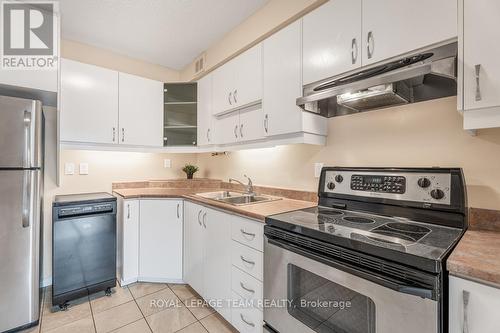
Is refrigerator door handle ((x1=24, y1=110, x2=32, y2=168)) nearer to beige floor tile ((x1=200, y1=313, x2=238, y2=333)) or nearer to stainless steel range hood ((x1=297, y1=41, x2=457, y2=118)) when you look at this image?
beige floor tile ((x1=200, y1=313, x2=238, y2=333))

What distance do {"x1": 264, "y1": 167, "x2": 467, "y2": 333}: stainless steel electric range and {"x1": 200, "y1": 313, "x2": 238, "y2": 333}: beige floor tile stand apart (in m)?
0.53

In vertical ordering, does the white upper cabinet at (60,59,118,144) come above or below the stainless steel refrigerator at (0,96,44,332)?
above

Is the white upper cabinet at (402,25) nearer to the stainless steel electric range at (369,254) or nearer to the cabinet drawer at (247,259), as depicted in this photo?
the stainless steel electric range at (369,254)

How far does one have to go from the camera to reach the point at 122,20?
2.11m

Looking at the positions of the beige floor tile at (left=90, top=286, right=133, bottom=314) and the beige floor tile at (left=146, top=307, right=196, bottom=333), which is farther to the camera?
the beige floor tile at (left=90, top=286, right=133, bottom=314)

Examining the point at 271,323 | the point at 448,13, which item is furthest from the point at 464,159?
the point at 271,323

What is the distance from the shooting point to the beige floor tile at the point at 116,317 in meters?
1.71

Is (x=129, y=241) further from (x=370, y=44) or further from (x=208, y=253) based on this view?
(x=370, y=44)

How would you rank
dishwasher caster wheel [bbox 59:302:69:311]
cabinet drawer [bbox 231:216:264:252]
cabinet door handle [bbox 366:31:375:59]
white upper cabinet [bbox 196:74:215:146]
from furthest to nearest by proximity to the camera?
white upper cabinet [bbox 196:74:215:146], dishwasher caster wheel [bbox 59:302:69:311], cabinet drawer [bbox 231:216:264:252], cabinet door handle [bbox 366:31:375:59]

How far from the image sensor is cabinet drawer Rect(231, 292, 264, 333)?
1432 mm

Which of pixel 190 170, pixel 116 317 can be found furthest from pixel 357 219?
pixel 190 170

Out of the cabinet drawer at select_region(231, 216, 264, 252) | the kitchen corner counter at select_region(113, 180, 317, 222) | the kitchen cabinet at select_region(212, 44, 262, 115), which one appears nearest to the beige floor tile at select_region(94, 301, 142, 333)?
the kitchen corner counter at select_region(113, 180, 317, 222)

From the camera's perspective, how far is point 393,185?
4.30 ft

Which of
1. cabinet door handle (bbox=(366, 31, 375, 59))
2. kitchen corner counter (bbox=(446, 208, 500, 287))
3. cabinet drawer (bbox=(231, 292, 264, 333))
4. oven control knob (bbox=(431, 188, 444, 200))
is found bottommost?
cabinet drawer (bbox=(231, 292, 264, 333))
